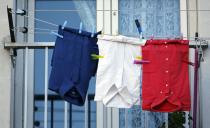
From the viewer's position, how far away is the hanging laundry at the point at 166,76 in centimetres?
535

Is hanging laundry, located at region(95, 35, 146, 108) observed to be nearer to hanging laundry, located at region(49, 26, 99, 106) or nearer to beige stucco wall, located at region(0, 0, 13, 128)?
hanging laundry, located at region(49, 26, 99, 106)

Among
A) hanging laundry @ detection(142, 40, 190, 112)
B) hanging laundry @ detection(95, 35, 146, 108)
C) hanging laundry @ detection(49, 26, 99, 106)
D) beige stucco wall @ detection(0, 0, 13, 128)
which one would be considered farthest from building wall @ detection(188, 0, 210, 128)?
beige stucco wall @ detection(0, 0, 13, 128)

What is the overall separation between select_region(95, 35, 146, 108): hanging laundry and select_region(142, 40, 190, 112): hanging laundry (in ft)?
0.28

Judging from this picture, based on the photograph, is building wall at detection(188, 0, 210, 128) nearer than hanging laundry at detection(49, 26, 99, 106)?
No

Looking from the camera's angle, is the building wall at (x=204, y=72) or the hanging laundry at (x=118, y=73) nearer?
the hanging laundry at (x=118, y=73)

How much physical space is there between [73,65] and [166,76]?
77 cm

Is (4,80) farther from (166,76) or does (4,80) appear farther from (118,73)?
(166,76)

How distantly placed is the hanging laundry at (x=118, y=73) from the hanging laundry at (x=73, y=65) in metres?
0.09

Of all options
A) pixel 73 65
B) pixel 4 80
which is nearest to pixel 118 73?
pixel 73 65

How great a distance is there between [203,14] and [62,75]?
A: 5.06 ft

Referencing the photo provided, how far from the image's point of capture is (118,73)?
543 centimetres

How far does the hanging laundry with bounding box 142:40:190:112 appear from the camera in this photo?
5.35 metres

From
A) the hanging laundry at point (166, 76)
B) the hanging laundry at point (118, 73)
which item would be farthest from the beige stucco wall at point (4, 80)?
the hanging laundry at point (166, 76)

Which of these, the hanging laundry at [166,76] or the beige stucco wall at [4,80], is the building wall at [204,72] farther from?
the beige stucco wall at [4,80]
